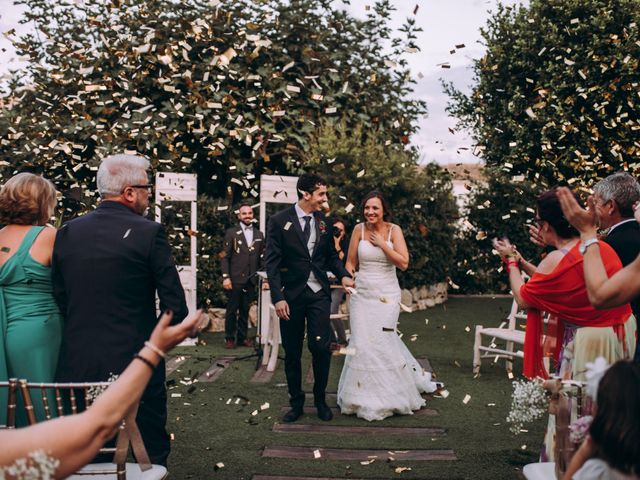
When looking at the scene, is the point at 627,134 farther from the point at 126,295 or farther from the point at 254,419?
the point at 126,295

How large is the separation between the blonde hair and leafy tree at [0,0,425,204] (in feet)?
24.7

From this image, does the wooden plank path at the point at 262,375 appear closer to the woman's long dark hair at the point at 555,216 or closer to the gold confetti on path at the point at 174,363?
the gold confetti on path at the point at 174,363

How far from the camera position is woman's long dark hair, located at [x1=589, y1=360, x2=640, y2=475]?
1906mm

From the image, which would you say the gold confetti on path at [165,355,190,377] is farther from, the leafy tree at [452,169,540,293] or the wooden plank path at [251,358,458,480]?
the leafy tree at [452,169,540,293]

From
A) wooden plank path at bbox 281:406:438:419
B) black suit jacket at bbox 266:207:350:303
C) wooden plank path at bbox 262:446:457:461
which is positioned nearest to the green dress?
wooden plank path at bbox 262:446:457:461

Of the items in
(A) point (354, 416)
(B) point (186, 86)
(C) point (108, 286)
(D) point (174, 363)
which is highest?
(B) point (186, 86)

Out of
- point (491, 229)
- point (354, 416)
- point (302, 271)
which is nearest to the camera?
point (302, 271)

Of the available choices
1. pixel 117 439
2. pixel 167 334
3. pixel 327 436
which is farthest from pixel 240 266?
pixel 167 334

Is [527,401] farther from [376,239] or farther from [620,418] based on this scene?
[376,239]

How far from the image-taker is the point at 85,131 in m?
12.0

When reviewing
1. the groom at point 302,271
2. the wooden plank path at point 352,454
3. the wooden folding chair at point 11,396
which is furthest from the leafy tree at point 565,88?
the wooden folding chair at point 11,396

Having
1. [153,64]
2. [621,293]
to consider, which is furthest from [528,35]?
[621,293]

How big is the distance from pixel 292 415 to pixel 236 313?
4.35 metres

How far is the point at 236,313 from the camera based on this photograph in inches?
410
